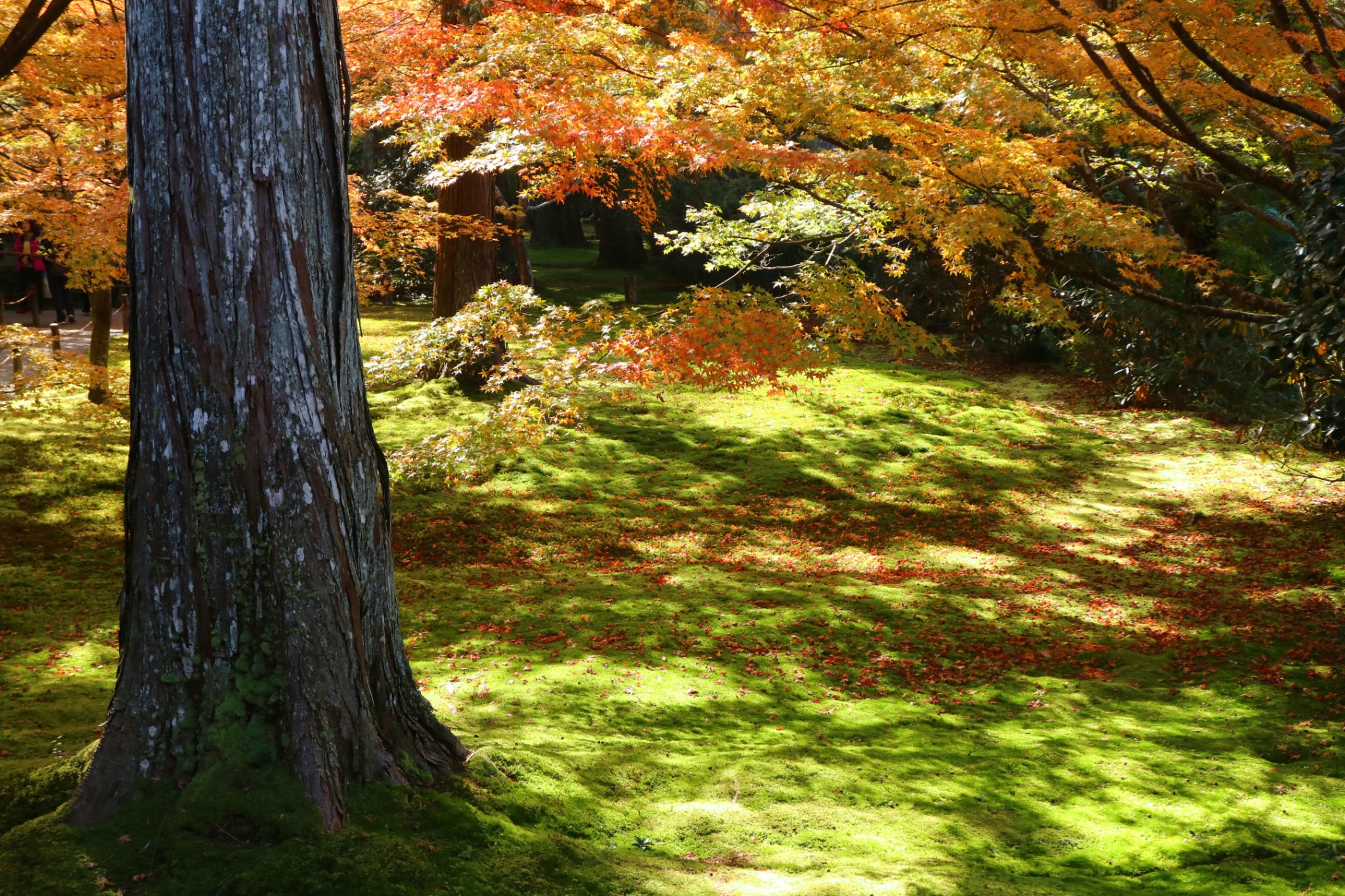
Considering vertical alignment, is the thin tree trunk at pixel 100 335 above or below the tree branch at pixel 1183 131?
below

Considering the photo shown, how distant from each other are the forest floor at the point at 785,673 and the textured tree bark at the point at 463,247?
62.8 inches

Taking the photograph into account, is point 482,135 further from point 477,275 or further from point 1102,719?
point 1102,719

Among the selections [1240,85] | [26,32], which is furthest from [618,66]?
[1240,85]

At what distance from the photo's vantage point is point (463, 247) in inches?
552

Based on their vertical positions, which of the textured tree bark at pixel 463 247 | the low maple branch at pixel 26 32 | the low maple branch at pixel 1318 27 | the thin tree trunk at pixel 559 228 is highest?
the thin tree trunk at pixel 559 228

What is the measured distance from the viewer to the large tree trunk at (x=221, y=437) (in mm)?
2896

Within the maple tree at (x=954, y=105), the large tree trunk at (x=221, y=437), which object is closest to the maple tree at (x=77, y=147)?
the maple tree at (x=954, y=105)

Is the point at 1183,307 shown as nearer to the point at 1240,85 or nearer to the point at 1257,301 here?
the point at 1257,301

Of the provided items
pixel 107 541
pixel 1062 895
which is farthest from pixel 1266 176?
pixel 107 541

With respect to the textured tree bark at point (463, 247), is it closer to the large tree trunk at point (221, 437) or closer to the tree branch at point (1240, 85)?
the tree branch at point (1240, 85)

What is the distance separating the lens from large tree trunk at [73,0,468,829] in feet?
9.50

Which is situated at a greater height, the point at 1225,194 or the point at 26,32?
the point at 26,32

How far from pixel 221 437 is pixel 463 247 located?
1165 centimetres

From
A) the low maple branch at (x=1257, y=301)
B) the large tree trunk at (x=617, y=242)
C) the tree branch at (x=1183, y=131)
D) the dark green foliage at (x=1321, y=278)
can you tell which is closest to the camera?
the dark green foliage at (x=1321, y=278)
